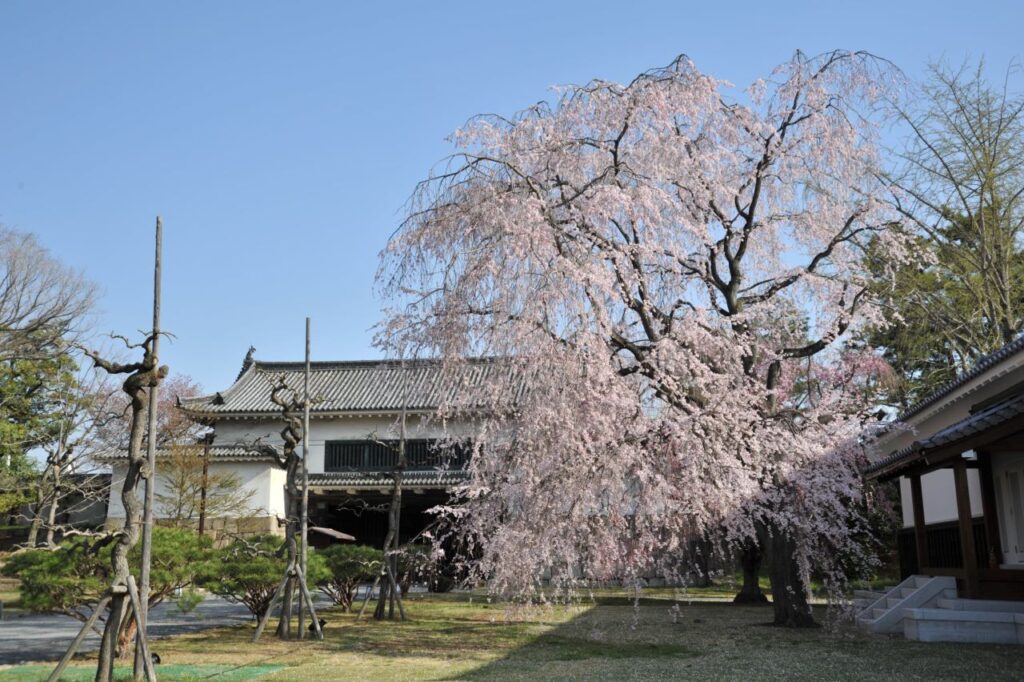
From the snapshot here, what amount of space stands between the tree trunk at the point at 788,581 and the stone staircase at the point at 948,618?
0.92 meters

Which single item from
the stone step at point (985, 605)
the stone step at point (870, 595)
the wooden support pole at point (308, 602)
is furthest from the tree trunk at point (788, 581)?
the wooden support pole at point (308, 602)

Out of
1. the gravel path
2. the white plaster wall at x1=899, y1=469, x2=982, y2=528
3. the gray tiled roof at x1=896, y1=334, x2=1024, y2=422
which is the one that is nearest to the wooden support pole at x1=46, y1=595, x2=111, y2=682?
the gravel path

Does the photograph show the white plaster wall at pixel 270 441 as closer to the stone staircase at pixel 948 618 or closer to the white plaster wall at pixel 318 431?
the white plaster wall at pixel 318 431

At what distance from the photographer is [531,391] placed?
11.2m

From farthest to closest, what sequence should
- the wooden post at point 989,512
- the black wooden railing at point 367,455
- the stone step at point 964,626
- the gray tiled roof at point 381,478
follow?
the black wooden railing at point 367,455 < the gray tiled roof at point 381,478 < the wooden post at point 989,512 < the stone step at point 964,626

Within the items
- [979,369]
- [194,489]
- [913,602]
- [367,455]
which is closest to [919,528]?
[913,602]

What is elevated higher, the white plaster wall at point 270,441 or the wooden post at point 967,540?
the white plaster wall at point 270,441

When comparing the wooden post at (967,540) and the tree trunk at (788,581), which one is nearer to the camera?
the wooden post at (967,540)

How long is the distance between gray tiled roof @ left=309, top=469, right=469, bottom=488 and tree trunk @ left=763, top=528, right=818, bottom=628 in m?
13.8

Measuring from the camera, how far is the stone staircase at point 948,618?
10617 millimetres

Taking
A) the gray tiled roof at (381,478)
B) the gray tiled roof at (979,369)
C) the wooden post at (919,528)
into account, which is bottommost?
the wooden post at (919,528)

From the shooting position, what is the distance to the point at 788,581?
12.9 meters

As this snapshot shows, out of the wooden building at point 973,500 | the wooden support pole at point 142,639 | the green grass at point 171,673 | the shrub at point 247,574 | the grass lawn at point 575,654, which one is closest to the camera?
the wooden support pole at point 142,639

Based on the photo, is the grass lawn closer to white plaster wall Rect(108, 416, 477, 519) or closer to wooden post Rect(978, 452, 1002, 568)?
wooden post Rect(978, 452, 1002, 568)
